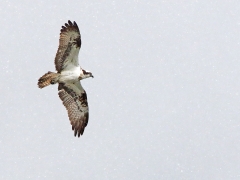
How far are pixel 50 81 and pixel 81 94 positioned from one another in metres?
2.06

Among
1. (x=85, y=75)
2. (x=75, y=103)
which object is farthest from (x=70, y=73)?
(x=75, y=103)

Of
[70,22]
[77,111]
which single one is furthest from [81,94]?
[70,22]

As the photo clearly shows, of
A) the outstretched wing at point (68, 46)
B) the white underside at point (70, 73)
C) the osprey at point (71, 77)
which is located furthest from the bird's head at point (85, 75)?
the outstretched wing at point (68, 46)

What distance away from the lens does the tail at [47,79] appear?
35094 mm

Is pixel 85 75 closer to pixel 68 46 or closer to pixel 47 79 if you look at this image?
pixel 68 46

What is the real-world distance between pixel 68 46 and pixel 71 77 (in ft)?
4.54

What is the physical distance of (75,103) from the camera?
3700 centimetres

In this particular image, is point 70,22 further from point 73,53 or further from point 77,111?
point 77,111

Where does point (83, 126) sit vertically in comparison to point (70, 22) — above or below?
below

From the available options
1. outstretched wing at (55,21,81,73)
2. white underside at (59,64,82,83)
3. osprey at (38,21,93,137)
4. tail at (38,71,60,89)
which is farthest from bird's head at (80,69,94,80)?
tail at (38,71,60,89)

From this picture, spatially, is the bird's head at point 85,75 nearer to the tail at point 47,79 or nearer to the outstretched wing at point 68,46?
the outstretched wing at point 68,46

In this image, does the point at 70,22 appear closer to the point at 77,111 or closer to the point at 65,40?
the point at 65,40

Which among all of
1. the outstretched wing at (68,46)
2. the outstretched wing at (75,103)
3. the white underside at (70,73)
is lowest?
the outstretched wing at (75,103)

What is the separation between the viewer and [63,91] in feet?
121
